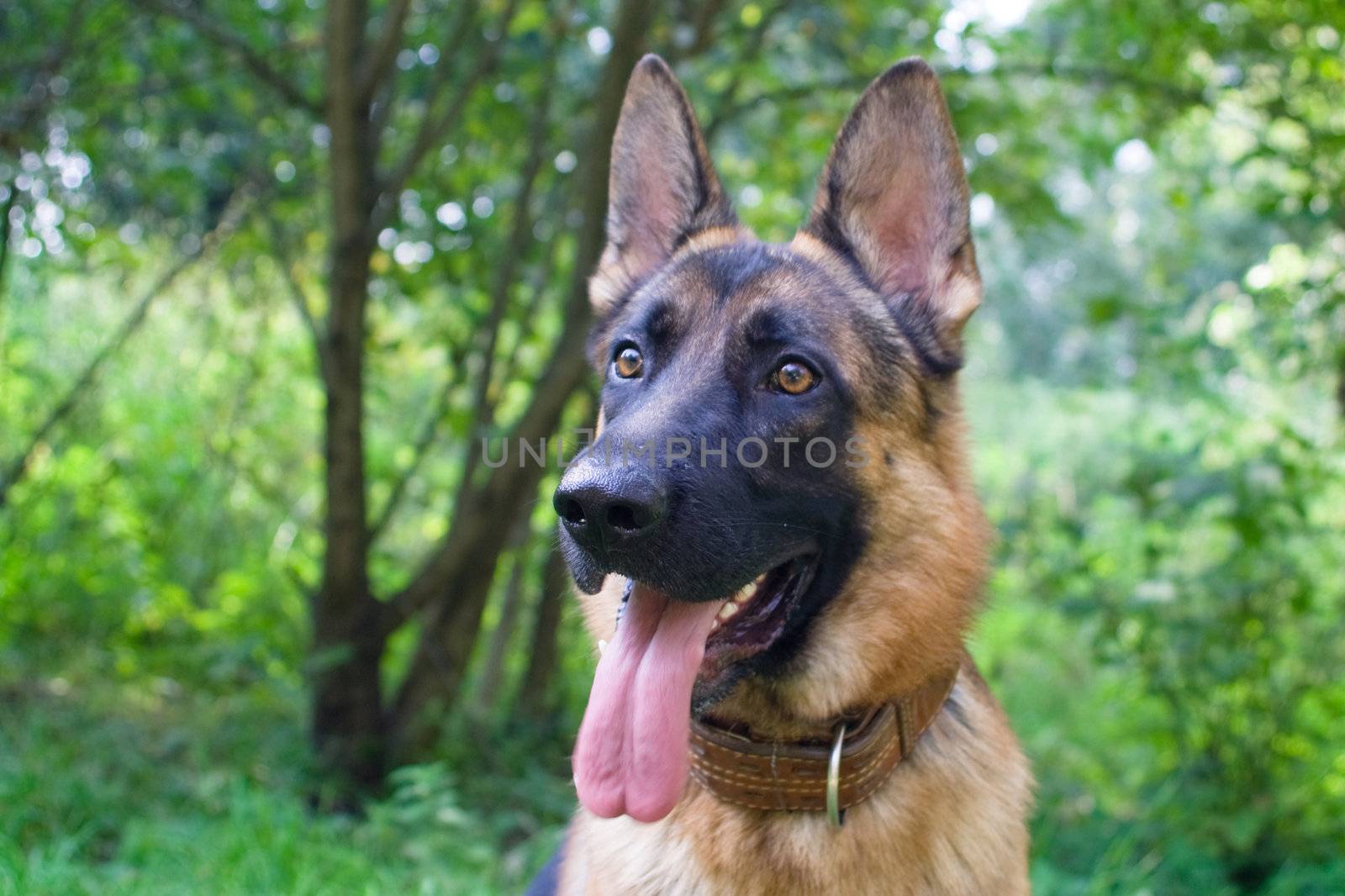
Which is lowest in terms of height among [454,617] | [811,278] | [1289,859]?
[1289,859]

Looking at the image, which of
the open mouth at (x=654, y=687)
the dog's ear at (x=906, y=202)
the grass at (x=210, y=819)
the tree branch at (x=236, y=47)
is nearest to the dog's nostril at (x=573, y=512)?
the open mouth at (x=654, y=687)

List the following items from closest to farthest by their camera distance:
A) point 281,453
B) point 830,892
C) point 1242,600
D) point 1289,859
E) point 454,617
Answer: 1. point 830,892
2. point 1289,859
3. point 1242,600
4. point 454,617
5. point 281,453

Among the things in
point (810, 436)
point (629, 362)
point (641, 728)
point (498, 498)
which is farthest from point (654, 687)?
point (498, 498)

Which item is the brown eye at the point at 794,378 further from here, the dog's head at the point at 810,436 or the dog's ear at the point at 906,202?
the dog's ear at the point at 906,202

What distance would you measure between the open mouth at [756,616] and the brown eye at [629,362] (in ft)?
2.05

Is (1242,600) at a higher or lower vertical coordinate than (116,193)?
lower

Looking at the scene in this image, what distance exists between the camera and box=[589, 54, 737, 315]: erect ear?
2.71 metres

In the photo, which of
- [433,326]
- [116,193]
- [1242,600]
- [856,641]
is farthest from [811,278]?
[116,193]

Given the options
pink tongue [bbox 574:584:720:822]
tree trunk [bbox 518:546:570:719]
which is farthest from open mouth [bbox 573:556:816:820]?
tree trunk [bbox 518:546:570:719]

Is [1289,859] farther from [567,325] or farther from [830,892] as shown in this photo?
[567,325]

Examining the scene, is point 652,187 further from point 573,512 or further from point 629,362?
point 573,512

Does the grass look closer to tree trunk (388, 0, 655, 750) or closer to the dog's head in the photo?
tree trunk (388, 0, 655, 750)

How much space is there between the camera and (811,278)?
8.25 feet

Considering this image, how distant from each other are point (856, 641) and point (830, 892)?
508mm
